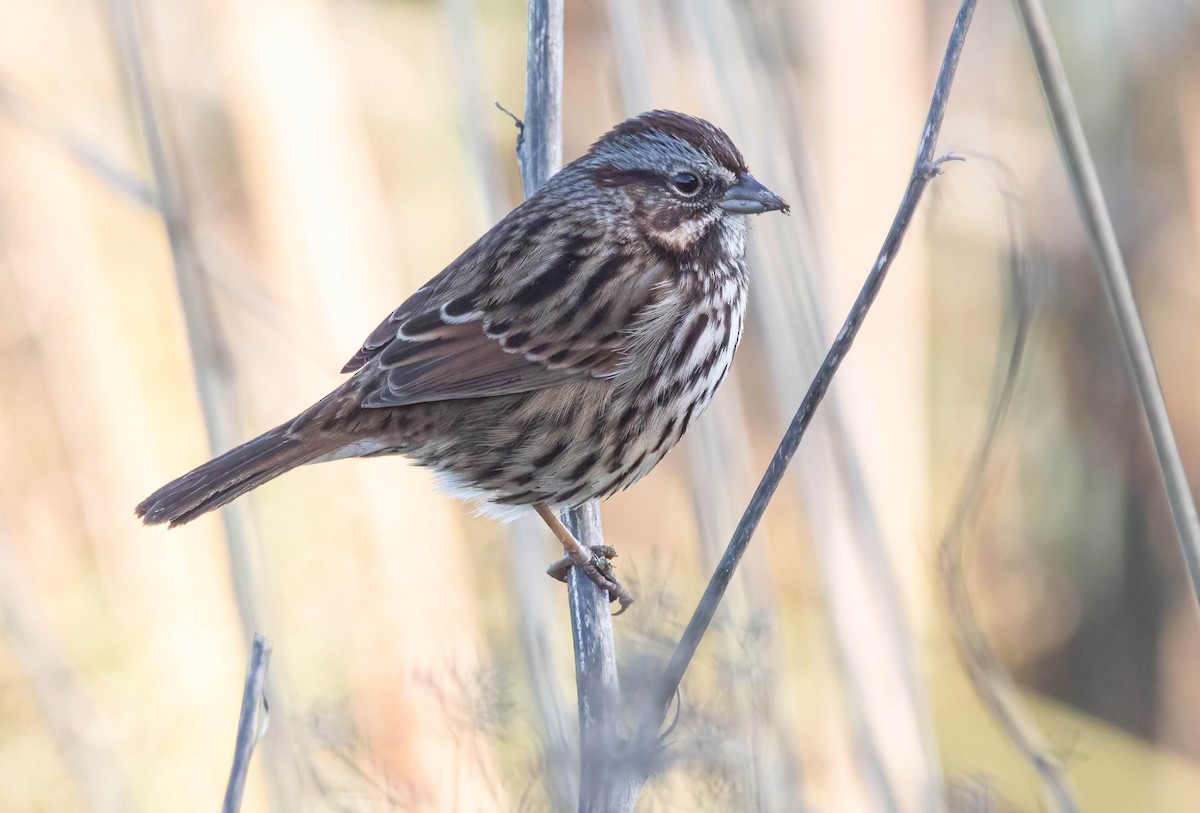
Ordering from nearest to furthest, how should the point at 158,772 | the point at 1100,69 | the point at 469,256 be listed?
the point at 469,256
the point at 158,772
the point at 1100,69

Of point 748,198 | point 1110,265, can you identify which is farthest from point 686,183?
point 1110,265

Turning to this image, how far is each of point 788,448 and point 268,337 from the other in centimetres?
223

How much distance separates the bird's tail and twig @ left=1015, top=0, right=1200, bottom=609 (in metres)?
1.35

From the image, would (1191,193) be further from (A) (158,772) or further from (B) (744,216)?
(A) (158,772)

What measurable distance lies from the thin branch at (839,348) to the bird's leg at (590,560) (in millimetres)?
622

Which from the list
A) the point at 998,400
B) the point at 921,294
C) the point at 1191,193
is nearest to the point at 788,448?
the point at 998,400

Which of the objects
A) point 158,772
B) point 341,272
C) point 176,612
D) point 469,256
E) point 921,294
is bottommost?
point 158,772

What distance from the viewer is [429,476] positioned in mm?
3461

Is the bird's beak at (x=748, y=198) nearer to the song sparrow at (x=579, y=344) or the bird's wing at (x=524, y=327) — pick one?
the song sparrow at (x=579, y=344)

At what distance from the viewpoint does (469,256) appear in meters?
2.47

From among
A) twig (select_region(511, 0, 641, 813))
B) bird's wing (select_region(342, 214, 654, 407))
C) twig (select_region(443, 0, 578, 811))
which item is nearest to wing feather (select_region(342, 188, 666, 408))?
bird's wing (select_region(342, 214, 654, 407))

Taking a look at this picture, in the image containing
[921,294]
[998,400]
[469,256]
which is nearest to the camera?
[998,400]

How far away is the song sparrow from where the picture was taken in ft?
7.73

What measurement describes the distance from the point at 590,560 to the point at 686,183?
0.74 metres
